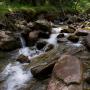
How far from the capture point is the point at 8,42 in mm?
13078

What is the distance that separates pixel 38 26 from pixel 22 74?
21.3 ft

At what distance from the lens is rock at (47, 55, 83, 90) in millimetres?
7426

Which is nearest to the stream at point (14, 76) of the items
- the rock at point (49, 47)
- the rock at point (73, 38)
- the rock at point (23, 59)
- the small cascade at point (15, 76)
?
the small cascade at point (15, 76)

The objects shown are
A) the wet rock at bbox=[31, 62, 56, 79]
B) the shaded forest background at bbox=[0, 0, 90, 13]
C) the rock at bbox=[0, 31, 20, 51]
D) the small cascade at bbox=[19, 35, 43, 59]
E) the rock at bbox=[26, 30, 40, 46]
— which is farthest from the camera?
the shaded forest background at bbox=[0, 0, 90, 13]

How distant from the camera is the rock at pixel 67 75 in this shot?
7426 mm

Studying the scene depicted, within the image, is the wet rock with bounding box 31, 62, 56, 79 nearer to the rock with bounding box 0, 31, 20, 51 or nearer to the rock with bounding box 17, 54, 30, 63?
the rock with bounding box 17, 54, 30, 63

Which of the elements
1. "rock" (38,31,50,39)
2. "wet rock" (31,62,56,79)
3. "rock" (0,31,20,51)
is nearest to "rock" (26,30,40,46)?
"rock" (38,31,50,39)

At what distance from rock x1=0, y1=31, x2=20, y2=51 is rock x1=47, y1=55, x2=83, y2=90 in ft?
16.1

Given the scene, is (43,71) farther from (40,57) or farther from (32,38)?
(32,38)

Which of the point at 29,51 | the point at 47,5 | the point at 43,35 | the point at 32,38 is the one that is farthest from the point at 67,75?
the point at 47,5

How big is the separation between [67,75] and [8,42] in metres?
5.90

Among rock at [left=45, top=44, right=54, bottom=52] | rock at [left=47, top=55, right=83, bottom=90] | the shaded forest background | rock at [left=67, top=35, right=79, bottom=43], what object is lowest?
the shaded forest background

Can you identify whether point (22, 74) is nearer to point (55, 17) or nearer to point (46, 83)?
point (46, 83)

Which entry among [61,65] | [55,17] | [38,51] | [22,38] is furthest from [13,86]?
[55,17]
